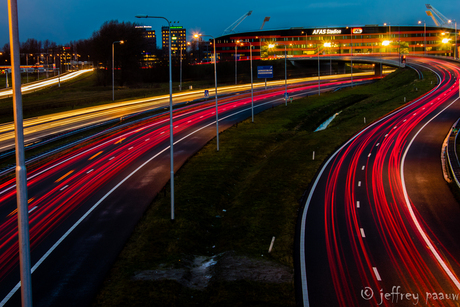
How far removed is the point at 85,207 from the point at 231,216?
9140 millimetres

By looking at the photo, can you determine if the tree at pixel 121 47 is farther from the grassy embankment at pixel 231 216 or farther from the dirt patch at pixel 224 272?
the dirt patch at pixel 224 272

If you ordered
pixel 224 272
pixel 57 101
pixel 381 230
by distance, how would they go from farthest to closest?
pixel 57 101 < pixel 381 230 < pixel 224 272

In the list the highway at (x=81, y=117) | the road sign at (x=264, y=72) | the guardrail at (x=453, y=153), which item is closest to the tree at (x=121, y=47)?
the highway at (x=81, y=117)

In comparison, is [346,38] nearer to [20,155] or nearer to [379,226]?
[379,226]

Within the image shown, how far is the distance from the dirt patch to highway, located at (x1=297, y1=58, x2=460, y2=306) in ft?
3.87

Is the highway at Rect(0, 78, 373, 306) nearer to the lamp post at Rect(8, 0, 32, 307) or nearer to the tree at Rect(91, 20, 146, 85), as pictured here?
the lamp post at Rect(8, 0, 32, 307)

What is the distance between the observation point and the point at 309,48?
192 meters

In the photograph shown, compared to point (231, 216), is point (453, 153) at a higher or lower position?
higher

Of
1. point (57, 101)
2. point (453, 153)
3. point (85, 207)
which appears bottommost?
point (85, 207)

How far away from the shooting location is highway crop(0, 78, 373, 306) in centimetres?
1694

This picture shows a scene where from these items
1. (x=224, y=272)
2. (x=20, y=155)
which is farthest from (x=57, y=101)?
(x=20, y=155)

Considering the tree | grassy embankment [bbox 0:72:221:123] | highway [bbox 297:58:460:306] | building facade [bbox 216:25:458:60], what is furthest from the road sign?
building facade [bbox 216:25:458:60]

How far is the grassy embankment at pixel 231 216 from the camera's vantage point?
16.0 meters

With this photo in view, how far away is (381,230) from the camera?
22047mm
